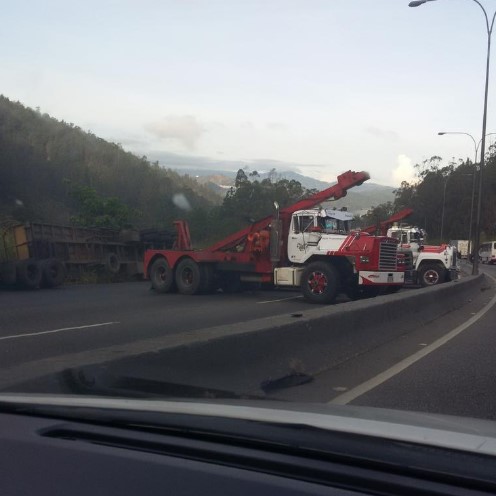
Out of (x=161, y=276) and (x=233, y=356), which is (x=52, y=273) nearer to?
(x=161, y=276)

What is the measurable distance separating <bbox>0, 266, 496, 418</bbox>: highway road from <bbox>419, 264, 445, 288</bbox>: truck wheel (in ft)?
30.2

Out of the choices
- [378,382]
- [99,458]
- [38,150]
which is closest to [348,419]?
[99,458]

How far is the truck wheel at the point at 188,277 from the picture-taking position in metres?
22.8

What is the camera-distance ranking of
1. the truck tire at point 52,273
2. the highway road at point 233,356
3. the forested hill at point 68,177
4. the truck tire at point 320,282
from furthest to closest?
the forested hill at point 68,177 < the truck tire at point 52,273 < the truck tire at point 320,282 < the highway road at point 233,356

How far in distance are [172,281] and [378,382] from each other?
15.6m

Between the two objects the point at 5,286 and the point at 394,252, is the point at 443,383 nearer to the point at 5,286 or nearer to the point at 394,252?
the point at 394,252

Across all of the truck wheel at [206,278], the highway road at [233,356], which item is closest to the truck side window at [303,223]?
the highway road at [233,356]

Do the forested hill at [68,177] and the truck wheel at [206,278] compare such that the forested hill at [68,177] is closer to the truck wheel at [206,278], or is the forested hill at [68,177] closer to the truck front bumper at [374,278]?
the truck wheel at [206,278]

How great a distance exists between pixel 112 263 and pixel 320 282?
1204 centimetres

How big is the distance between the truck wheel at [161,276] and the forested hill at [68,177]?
650 inches

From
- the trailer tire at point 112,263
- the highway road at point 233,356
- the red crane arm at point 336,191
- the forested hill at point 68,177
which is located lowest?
the highway road at point 233,356

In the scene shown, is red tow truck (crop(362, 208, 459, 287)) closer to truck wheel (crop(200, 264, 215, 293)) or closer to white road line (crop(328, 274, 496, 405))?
truck wheel (crop(200, 264, 215, 293))

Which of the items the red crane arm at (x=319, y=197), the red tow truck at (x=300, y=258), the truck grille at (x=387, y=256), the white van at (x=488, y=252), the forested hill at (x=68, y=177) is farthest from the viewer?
the white van at (x=488, y=252)

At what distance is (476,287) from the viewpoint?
25641mm
